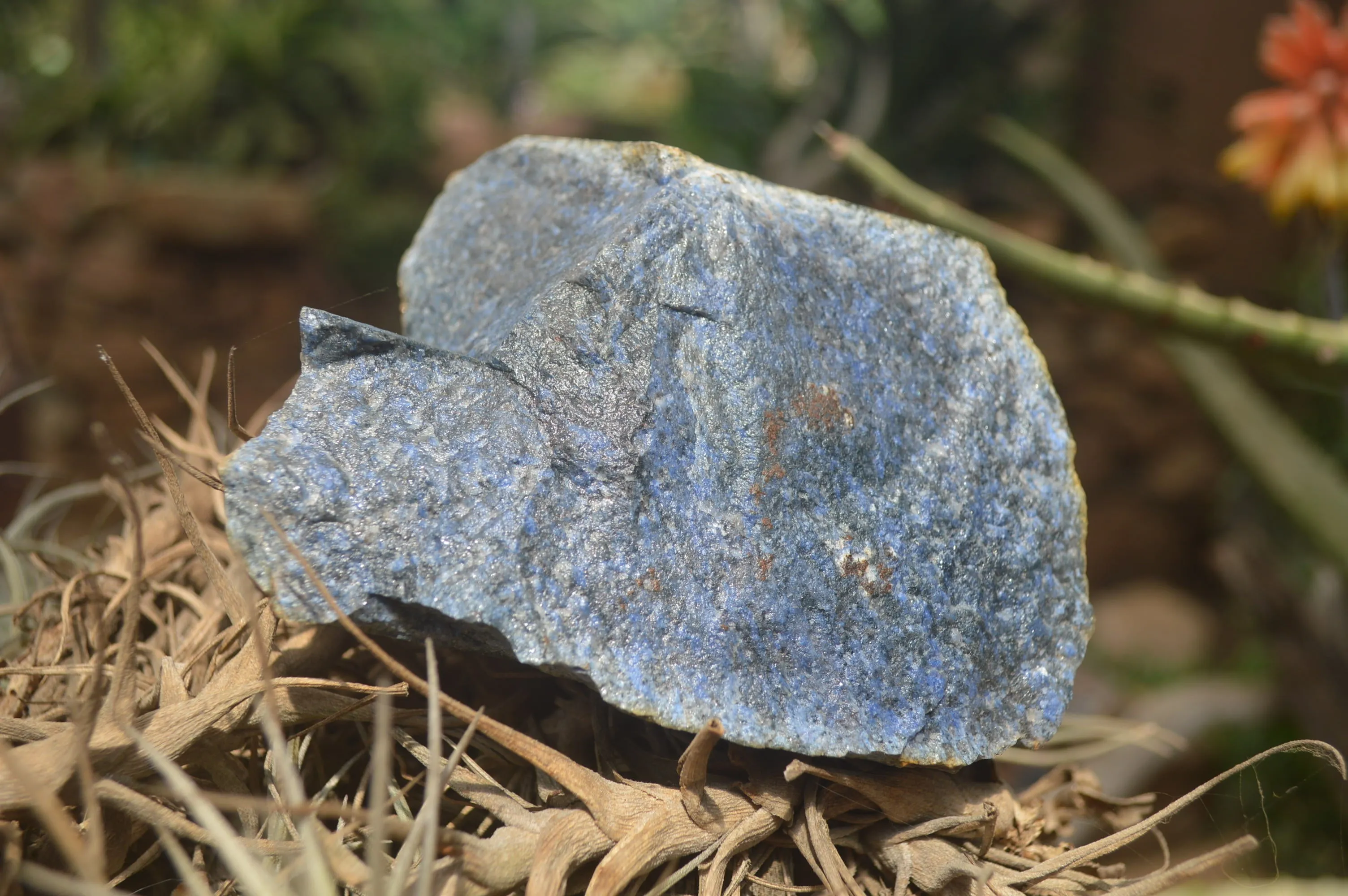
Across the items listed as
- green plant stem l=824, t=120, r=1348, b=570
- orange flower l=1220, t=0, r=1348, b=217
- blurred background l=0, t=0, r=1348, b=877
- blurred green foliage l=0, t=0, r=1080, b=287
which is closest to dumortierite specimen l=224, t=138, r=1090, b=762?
green plant stem l=824, t=120, r=1348, b=570

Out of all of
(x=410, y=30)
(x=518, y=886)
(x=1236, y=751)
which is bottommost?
(x=1236, y=751)

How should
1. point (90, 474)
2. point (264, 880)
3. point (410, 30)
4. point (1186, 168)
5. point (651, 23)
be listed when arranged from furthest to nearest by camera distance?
1. point (651, 23)
2. point (410, 30)
3. point (1186, 168)
4. point (90, 474)
5. point (264, 880)

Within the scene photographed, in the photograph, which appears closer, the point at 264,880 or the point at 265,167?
the point at 264,880

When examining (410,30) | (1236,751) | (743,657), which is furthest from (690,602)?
(410,30)

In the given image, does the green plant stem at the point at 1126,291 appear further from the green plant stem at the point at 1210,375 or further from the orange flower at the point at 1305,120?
the orange flower at the point at 1305,120

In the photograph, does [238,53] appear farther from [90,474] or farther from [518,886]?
[518,886]
